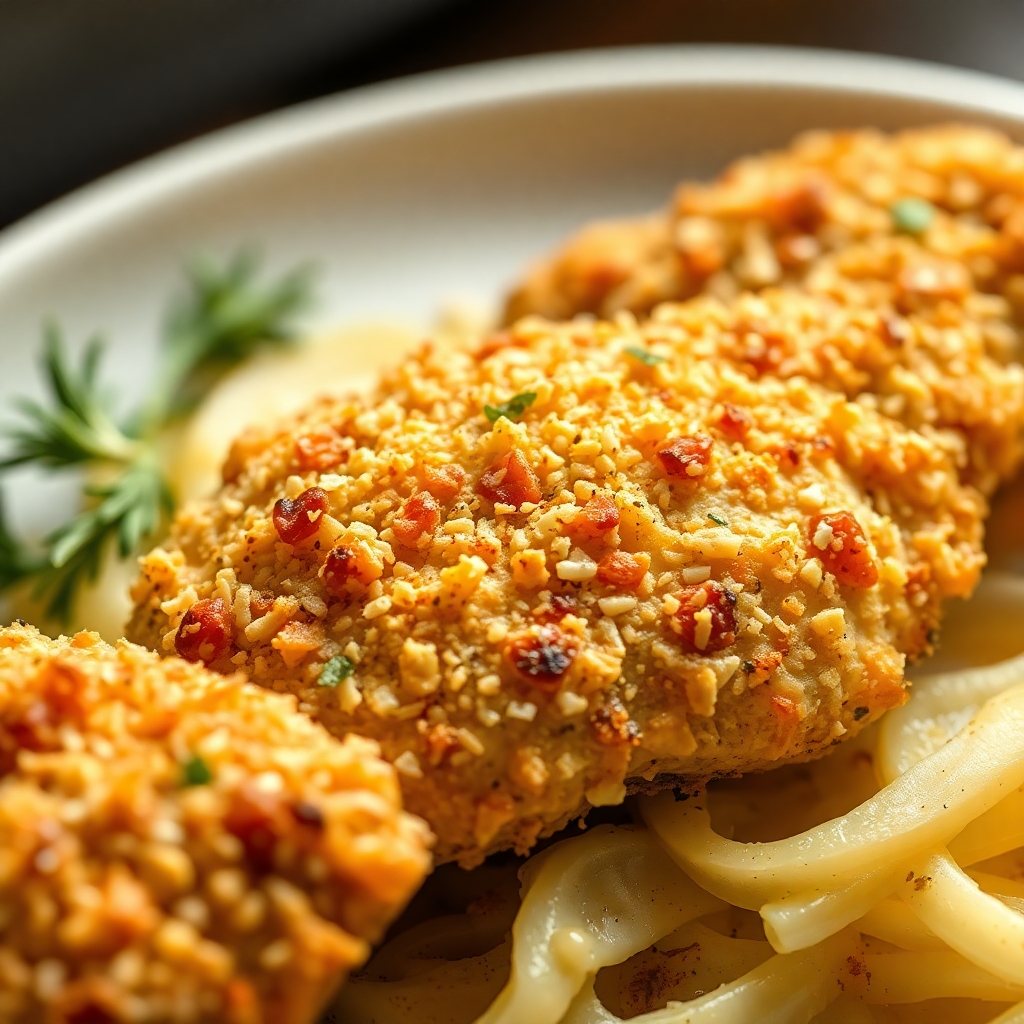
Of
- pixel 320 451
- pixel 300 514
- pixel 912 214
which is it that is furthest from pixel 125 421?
pixel 912 214

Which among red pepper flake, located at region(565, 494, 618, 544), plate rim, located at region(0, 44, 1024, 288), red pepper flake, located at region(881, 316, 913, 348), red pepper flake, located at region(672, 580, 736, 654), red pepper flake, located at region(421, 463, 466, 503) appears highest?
plate rim, located at region(0, 44, 1024, 288)

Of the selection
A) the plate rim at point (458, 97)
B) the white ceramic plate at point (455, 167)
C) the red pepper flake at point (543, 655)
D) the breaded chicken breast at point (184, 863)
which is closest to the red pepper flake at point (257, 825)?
the breaded chicken breast at point (184, 863)

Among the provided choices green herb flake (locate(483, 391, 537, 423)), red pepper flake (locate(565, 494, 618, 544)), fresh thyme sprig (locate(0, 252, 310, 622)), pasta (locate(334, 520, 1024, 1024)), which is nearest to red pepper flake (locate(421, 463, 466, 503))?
green herb flake (locate(483, 391, 537, 423))

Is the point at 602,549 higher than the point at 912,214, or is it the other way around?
the point at 912,214

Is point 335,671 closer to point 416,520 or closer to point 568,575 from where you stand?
point 416,520

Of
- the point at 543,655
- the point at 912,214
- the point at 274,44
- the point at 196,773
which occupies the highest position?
the point at 274,44

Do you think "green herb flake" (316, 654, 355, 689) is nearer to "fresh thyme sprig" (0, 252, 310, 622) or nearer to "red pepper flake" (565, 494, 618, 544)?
"red pepper flake" (565, 494, 618, 544)

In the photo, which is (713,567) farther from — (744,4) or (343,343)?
(744,4)

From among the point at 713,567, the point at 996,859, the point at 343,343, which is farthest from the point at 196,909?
the point at 343,343
